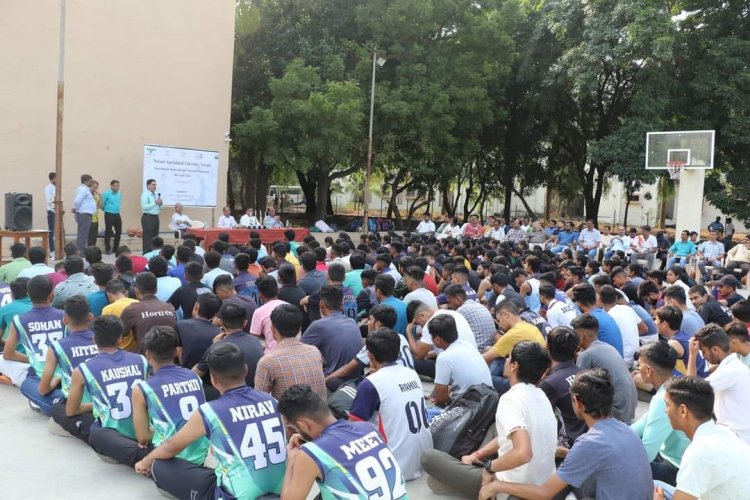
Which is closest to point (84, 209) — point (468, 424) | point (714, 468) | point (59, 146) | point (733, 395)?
point (59, 146)

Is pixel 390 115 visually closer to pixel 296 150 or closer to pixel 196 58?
pixel 296 150

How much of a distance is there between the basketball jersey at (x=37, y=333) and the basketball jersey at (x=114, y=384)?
3.59ft

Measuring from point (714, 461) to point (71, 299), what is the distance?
147 inches

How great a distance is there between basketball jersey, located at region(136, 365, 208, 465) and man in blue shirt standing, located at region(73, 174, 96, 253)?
9232mm

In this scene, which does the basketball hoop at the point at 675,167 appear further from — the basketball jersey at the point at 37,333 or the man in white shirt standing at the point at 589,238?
the basketball jersey at the point at 37,333

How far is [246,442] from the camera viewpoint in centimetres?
313

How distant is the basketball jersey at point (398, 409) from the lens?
12.3 feet

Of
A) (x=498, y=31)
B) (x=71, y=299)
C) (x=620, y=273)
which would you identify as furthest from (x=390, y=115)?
(x=71, y=299)

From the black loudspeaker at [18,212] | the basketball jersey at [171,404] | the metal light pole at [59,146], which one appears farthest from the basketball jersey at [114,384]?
the black loudspeaker at [18,212]

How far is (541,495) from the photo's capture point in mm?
3168

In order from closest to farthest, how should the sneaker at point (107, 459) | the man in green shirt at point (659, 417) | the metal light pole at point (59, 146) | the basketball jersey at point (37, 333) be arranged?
the man in green shirt at point (659, 417) < the sneaker at point (107, 459) < the basketball jersey at point (37, 333) < the metal light pole at point (59, 146)

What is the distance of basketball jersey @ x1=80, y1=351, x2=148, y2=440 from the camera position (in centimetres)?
394

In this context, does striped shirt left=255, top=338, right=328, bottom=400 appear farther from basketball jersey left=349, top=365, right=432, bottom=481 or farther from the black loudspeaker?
the black loudspeaker

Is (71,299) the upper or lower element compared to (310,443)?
upper
